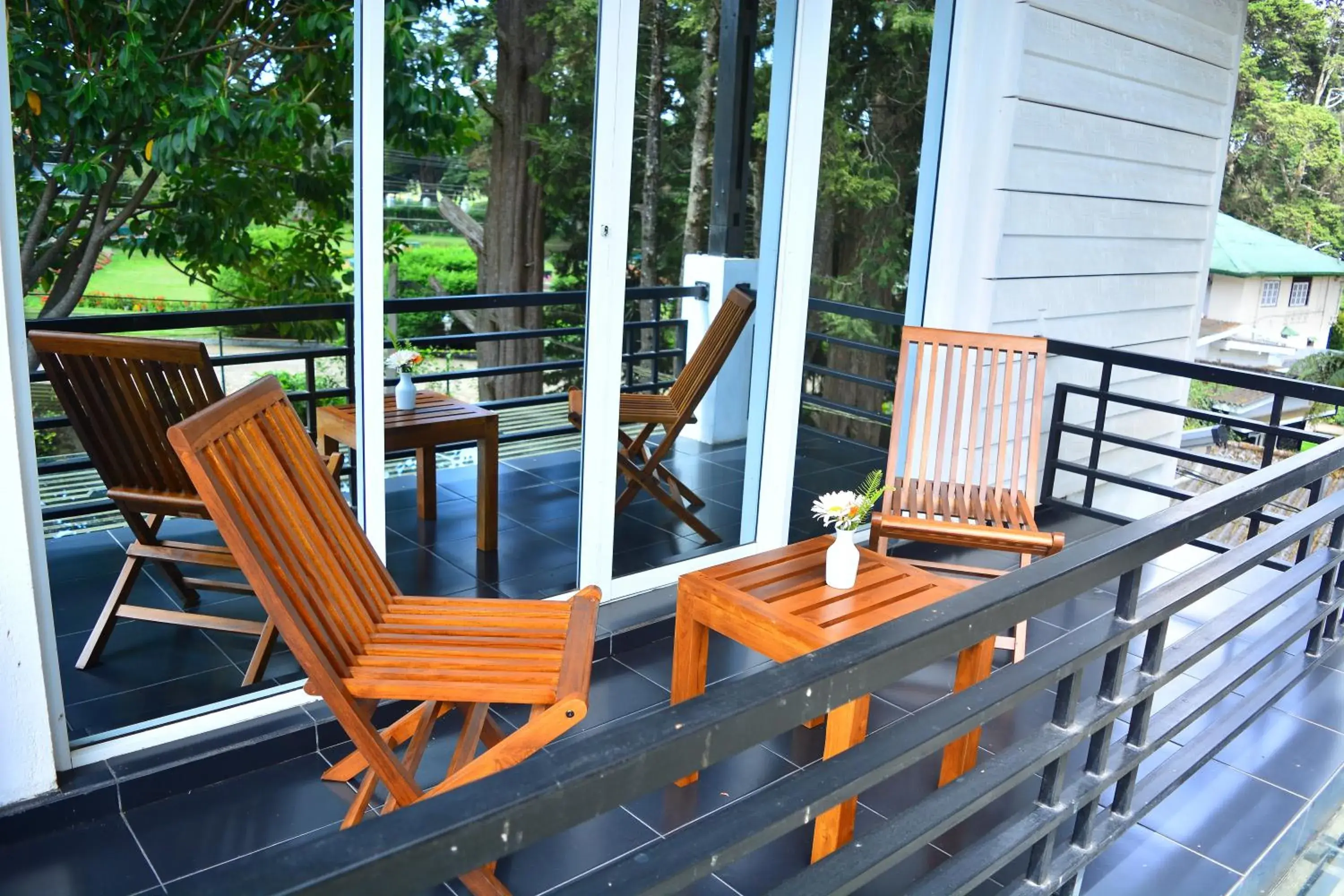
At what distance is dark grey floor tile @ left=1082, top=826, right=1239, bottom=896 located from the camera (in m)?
2.35

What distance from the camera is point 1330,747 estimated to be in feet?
9.87

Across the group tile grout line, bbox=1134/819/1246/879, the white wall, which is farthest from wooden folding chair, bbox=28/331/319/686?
the white wall

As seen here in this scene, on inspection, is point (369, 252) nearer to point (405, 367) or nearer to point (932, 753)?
point (405, 367)

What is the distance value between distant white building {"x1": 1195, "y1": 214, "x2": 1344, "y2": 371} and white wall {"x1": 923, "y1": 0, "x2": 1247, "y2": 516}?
26.4ft

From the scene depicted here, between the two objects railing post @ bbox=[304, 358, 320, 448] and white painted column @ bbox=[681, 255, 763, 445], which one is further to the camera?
railing post @ bbox=[304, 358, 320, 448]

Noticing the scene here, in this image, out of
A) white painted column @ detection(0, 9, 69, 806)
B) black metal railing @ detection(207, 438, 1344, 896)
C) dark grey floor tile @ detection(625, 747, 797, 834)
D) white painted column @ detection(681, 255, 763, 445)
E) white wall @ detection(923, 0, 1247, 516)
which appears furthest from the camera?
white wall @ detection(923, 0, 1247, 516)

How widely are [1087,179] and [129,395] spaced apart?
13.1 feet

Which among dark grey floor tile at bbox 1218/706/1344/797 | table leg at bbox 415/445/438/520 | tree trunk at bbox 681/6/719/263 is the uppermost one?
tree trunk at bbox 681/6/719/263

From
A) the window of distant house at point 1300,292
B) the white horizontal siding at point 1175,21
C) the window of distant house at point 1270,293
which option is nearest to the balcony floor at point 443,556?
the white horizontal siding at point 1175,21

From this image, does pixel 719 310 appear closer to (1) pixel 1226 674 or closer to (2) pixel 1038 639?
(2) pixel 1038 639

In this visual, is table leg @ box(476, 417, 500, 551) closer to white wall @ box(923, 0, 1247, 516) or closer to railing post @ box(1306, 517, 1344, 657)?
white wall @ box(923, 0, 1247, 516)

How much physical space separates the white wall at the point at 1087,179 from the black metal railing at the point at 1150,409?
0.11 metres

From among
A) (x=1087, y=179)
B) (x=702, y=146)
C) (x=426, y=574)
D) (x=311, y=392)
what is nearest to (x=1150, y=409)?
(x=1087, y=179)

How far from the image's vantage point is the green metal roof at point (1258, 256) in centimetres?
1280
